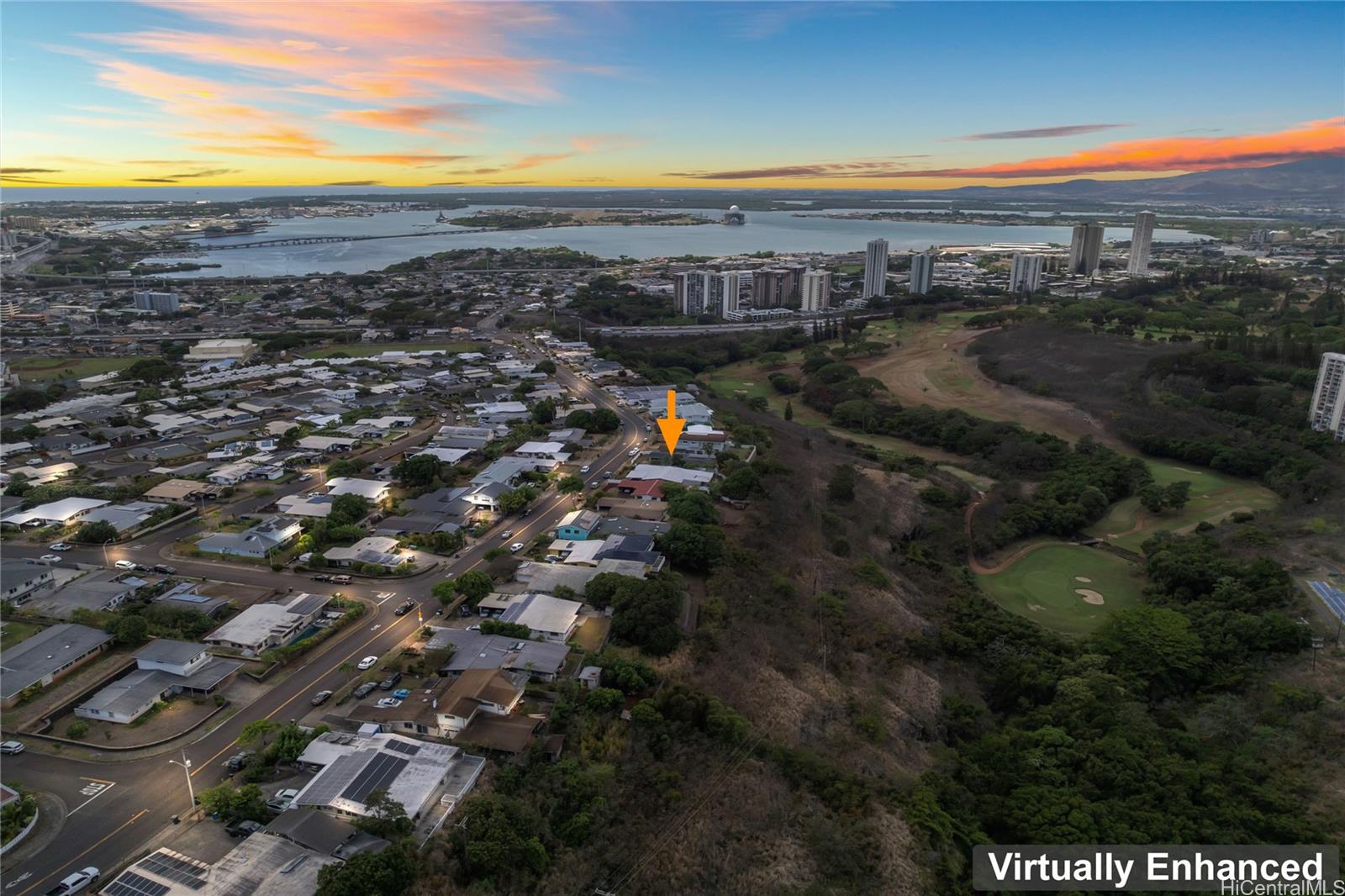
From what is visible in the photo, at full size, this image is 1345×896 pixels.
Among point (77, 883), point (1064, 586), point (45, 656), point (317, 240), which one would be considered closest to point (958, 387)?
point (1064, 586)

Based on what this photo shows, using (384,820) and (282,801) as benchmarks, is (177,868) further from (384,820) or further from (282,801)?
(384,820)

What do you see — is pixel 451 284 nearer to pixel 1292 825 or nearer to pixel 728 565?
pixel 728 565

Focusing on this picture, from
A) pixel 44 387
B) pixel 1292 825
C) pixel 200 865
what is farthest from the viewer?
pixel 44 387

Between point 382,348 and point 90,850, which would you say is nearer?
point 90,850

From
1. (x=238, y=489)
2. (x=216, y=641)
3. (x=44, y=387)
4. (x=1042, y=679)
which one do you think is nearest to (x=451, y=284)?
(x=44, y=387)

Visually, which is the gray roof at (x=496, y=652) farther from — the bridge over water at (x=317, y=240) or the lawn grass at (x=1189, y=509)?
the bridge over water at (x=317, y=240)

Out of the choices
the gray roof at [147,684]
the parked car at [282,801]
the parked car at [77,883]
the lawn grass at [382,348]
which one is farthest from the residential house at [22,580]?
the lawn grass at [382,348]
